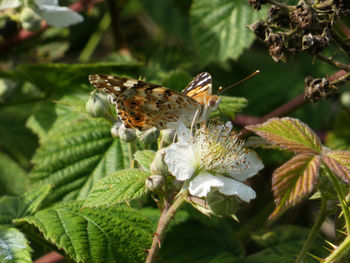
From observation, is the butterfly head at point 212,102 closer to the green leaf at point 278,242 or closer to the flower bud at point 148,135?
the flower bud at point 148,135

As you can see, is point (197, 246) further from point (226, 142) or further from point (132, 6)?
point (132, 6)

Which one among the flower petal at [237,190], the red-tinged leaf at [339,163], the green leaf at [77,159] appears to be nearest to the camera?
the red-tinged leaf at [339,163]

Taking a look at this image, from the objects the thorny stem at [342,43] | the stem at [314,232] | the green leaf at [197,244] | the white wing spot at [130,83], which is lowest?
the green leaf at [197,244]

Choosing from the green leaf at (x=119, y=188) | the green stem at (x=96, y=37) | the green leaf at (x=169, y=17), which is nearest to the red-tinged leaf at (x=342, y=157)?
the green leaf at (x=119, y=188)

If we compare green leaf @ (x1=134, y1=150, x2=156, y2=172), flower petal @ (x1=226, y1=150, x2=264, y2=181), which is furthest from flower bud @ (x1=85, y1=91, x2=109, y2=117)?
flower petal @ (x1=226, y1=150, x2=264, y2=181)

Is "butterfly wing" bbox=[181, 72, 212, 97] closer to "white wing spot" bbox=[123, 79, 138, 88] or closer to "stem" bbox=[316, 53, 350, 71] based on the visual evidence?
"white wing spot" bbox=[123, 79, 138, 88]

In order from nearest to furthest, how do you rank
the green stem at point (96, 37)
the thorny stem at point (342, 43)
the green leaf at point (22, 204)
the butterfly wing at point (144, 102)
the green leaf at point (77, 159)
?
the thorny stem at point (342, 43), the butterfly wing at point (144, 102), the green leaf at point (22, 204), the green leaf at point (77, 159), the green stem at point (96, 37)

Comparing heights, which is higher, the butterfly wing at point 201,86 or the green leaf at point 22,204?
the butterfly wing at point 201,86
